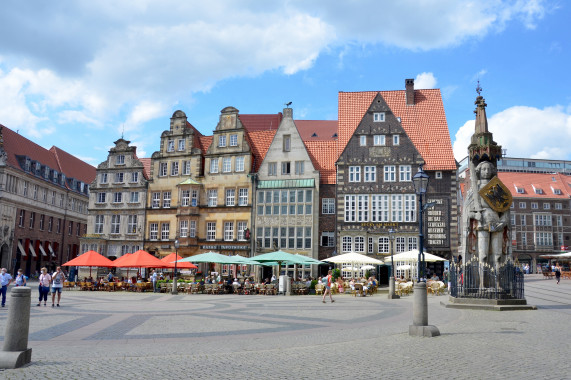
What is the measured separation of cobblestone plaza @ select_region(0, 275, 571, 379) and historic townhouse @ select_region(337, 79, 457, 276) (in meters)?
24.5

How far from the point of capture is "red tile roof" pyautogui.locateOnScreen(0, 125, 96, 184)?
5571 cm

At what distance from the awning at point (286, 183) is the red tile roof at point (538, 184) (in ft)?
170

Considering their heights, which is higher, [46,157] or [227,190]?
[46,157]

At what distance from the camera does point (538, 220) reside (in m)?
82.1

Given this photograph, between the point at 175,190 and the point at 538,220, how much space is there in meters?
62.4

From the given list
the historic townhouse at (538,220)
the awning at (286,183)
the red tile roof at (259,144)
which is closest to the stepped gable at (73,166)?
the red tile roof at (259,144)

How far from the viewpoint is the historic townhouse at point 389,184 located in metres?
41.0

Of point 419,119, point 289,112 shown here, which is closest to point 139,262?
point 289,112

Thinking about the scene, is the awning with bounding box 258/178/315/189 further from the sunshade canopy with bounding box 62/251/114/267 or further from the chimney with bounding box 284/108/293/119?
the sunshade canopy with bounding box 62/251/114/267

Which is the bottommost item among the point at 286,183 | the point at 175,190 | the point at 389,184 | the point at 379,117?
the point at 175,190

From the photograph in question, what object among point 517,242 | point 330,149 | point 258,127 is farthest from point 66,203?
point 517,242

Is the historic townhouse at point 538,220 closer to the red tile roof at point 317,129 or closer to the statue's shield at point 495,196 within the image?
the red tile roof at point 317,129

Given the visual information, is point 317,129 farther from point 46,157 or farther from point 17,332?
point 17,332

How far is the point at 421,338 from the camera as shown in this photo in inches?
429
